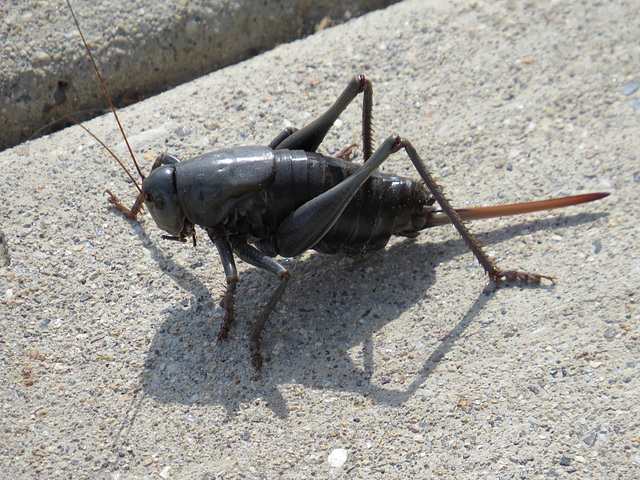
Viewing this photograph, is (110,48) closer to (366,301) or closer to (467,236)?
(366,301)

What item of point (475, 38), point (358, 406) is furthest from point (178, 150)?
point (475, 38)

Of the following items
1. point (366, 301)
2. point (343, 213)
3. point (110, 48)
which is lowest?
point (366, 301)

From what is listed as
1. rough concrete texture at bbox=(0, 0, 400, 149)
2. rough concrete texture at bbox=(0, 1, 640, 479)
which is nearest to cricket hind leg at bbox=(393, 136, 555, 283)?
rough concrete texture at bbox=(0, 1, 640, 479)

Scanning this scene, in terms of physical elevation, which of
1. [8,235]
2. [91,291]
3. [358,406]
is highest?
[8,235]

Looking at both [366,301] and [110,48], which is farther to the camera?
[110,48]

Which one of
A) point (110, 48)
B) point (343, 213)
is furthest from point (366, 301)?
point (110, 48)

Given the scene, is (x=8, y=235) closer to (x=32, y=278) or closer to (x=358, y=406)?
(x=32, y=278)
